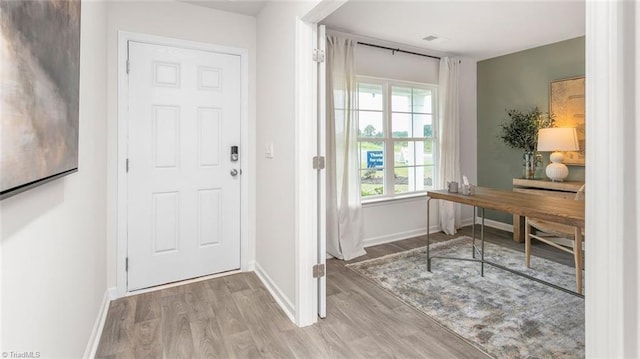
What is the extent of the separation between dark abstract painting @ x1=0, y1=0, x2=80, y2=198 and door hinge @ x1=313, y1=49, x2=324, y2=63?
4.16ft

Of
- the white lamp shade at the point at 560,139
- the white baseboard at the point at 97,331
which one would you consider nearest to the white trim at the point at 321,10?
the white baseboard at the point at 97,331

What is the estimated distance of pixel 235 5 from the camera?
2760 mm

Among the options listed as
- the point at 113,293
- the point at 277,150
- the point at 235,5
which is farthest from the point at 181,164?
the point at 235,5

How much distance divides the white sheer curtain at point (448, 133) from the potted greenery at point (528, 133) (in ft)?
2.24

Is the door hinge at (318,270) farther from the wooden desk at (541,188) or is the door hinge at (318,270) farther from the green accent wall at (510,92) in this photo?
the green accent wall at (510,92)

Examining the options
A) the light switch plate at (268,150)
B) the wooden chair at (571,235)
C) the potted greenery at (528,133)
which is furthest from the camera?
the potted greenery at (528,133)

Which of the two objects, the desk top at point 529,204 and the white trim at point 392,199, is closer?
the desk top at point 529,204

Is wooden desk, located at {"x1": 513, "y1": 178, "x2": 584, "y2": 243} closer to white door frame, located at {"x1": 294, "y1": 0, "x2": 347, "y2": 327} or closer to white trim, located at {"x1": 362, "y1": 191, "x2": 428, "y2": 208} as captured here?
white trim, located at {"x1": 362, "y1": 191, "x2": 428, "y2": 208}

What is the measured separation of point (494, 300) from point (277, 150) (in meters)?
2.01

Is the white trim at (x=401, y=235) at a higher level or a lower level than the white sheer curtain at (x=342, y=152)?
lower

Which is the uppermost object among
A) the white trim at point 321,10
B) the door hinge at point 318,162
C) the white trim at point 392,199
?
the white trim at point 321,10

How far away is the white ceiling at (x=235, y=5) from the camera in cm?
271
